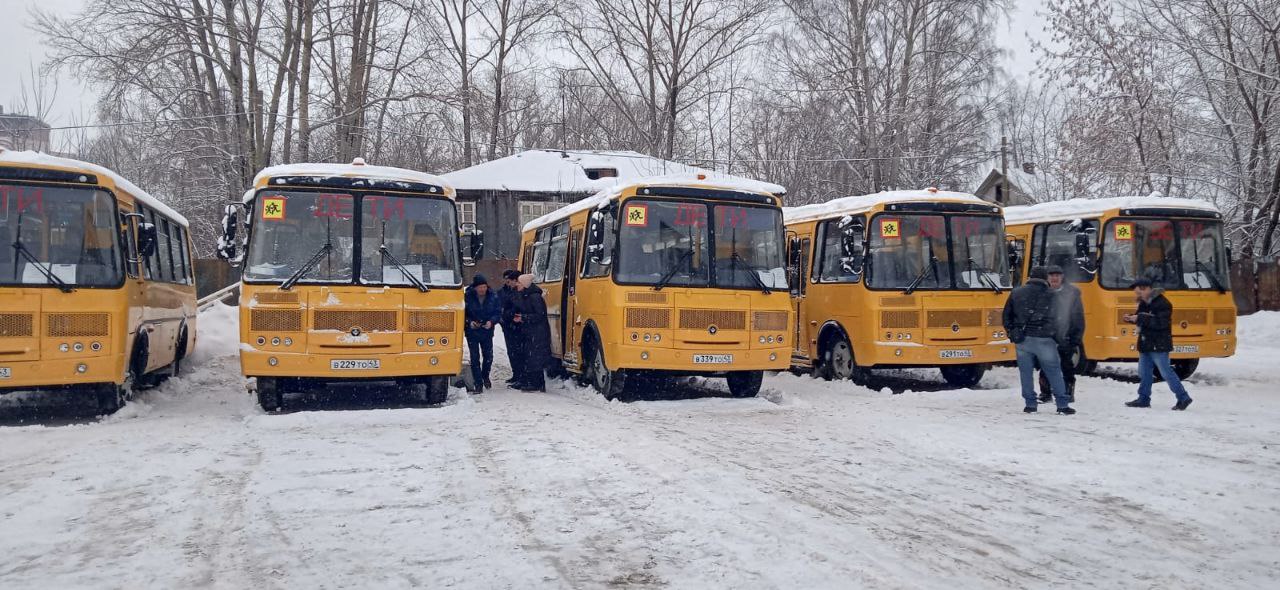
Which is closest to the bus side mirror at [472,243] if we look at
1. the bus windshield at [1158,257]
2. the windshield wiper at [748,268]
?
the windshield wiper at [748,268]

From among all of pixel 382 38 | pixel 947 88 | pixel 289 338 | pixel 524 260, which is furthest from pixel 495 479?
pixel 947 88

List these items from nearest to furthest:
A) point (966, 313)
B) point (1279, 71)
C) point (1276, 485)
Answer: point (1276, 485) → point (966, 313) → point (1279, 71)

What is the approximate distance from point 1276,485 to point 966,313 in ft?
23.0

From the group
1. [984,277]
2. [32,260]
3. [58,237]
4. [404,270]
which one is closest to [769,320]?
[984,277]

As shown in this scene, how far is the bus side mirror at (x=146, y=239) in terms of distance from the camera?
37.5 feet

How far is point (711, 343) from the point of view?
483 inches

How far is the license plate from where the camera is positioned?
40.0ft

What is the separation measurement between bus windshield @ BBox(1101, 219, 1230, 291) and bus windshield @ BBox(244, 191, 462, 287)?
10.1m

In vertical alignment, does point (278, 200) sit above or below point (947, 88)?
below

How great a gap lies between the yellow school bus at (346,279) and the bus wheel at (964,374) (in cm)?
782

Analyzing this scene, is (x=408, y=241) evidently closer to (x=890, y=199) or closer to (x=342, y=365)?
(x=342, y=365)

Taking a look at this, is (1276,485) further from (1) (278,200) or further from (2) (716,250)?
(1) (278,200)

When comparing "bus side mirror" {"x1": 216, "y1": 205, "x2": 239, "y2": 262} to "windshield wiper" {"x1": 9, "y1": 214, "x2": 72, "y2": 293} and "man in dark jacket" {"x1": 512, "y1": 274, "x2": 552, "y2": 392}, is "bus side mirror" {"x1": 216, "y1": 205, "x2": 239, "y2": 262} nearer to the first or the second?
"windshield wiper" {"x1": 9, "y1": 214, "x2": 72, "y2": 293}

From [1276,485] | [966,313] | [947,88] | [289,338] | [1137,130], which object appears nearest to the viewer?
[1276,485]
